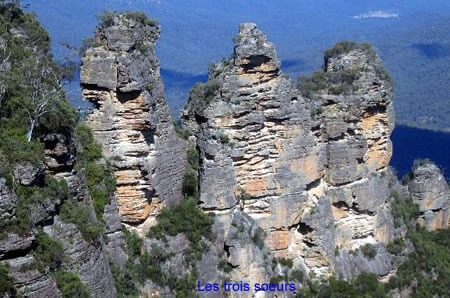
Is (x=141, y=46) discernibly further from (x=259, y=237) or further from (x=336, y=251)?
(x=336, y=251)

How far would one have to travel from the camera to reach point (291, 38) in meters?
167

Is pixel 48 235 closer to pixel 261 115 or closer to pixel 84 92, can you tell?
pixel 84 92

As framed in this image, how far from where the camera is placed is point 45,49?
26.4m

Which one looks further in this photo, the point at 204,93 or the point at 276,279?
the point at 276,279

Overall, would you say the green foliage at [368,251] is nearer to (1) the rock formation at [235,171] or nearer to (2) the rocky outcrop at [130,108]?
(1) the rock formation at [235,171]

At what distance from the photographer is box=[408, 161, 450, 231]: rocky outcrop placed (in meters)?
38.1

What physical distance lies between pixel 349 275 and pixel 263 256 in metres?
5.43

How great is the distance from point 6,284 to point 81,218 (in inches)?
161

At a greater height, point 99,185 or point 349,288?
point 99,185

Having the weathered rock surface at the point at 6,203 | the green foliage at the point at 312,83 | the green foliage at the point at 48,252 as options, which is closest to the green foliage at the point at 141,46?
the green foliage at the point at 312,83

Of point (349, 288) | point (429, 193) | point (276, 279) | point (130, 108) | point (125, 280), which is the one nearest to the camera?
point (125, 280)

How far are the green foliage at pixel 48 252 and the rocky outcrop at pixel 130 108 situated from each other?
24.9 feet

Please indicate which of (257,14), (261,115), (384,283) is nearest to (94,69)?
(261,115)

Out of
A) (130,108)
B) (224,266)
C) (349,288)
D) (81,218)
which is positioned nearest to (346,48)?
(349,288)
